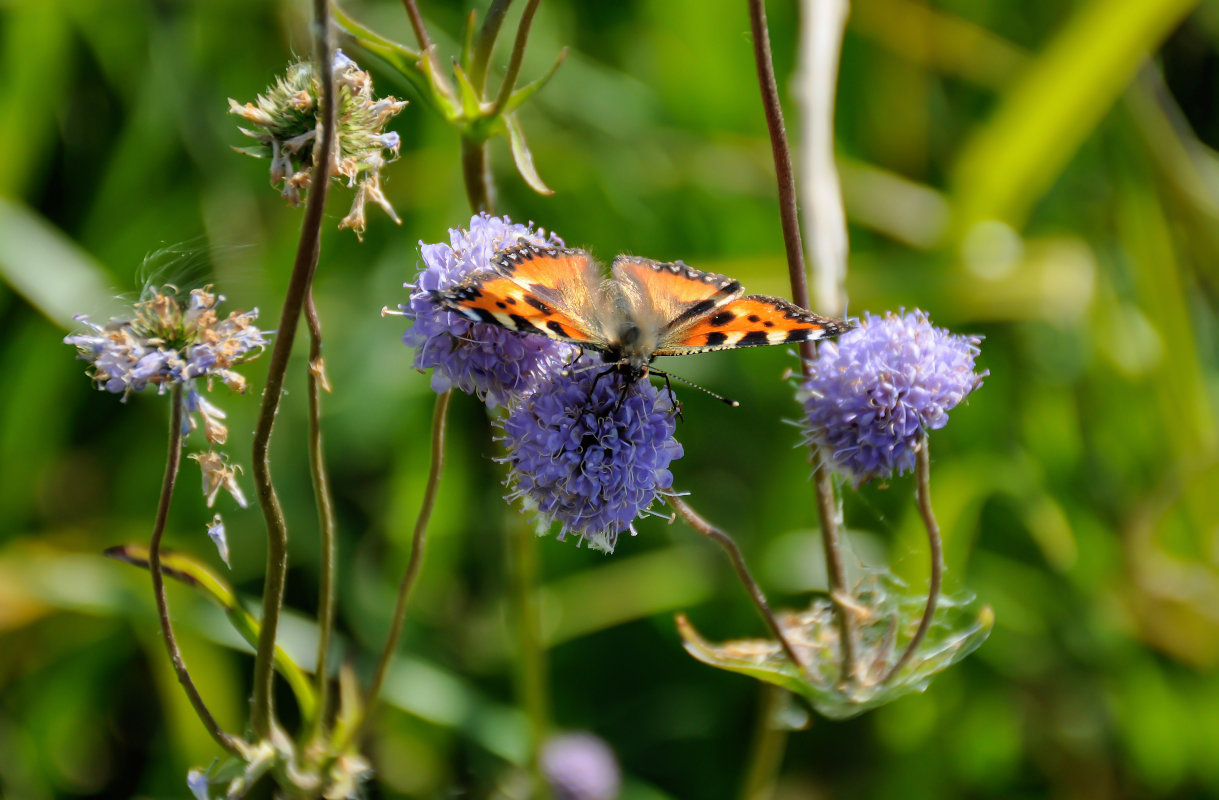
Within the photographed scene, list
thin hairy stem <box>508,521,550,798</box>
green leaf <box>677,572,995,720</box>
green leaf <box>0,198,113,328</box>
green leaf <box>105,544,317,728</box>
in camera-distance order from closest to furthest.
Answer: green leaf <box>105,544,317,728</box>
green leaf <box>677,572,995,720</box>
thin hairy stem <box>508,521,550,798</box>
green leaf <box>0,198,113,328</box>

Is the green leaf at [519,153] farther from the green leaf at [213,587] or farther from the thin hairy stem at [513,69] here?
the green leaf at [213,587]

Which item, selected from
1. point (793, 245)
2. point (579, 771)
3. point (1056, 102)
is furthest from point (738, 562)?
point (1056, 102)

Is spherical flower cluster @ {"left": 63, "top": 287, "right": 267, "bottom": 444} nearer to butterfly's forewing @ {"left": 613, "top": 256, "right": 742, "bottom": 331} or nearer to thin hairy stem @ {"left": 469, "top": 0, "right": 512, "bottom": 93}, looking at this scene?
thin hairy stem @ {"left": 469, "top": 0, "right": 512, "bottom": 93}

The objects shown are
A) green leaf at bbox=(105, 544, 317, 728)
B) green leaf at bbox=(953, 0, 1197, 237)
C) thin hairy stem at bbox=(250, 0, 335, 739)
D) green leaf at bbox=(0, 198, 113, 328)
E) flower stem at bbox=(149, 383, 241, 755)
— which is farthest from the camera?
green leaf at bbox=(953, 0, 1197, 237)

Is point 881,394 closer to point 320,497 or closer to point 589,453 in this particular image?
point 589,453

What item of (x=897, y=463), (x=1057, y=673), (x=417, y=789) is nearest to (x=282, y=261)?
(x=417, y=789)

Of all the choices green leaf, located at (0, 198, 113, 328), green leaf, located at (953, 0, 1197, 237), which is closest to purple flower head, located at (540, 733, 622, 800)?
green leaf, located at (0, 198, 113, 328)

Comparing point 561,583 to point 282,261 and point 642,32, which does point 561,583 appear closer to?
point 282,261
